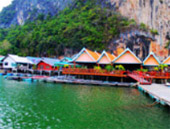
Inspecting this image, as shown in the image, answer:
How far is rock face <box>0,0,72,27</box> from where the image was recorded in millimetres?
84500

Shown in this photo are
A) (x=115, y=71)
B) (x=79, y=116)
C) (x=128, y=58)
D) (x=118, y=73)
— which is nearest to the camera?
(x=79, y=116)

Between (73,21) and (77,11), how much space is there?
8117 mm

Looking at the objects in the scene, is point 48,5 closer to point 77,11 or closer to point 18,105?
point 77,11

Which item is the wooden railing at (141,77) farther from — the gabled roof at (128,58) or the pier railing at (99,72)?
the gabled roof at (128,58)

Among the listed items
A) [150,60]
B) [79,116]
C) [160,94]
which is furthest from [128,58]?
[79,116]

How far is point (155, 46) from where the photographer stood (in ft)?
165

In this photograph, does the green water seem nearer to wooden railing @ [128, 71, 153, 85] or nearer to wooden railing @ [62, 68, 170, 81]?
wooden railing @ [128, 71, 153, 85]

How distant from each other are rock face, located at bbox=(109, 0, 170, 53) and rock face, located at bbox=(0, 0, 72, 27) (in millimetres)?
26023

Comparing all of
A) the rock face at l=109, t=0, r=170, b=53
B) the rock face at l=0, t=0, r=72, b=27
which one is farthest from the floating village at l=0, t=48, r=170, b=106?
the rock face at l=0, t=0, r=72, b=27

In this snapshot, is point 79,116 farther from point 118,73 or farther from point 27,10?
point 27,10

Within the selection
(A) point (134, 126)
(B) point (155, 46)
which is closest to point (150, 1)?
(B) point (155, 46)

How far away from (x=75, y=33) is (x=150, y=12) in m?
23.5

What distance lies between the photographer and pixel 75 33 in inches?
2174

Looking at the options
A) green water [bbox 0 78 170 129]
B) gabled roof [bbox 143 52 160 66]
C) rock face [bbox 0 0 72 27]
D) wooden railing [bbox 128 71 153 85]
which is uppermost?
rock face [bbox 0 0 72 27]
